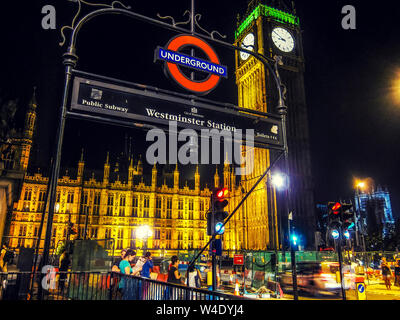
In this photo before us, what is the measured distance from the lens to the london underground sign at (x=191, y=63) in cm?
528

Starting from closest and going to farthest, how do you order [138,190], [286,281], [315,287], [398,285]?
[315,287] → [286,281] → [398,285] → [138,190]

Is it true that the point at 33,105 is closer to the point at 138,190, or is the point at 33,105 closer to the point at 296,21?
the point at 138,190

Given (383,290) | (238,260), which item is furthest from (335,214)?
(383,290)

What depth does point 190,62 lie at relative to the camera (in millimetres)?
5406

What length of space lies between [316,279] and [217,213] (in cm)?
956

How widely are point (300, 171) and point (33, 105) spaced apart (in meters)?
51.4

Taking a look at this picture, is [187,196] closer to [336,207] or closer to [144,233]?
[144,233]

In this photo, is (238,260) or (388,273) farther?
(238,260)

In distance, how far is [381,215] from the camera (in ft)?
401

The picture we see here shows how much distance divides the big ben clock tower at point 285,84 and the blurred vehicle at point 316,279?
123 ft

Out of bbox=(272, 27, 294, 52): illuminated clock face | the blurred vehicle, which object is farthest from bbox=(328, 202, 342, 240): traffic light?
bbox=(272, 27, 294, 52): illuminated clock face

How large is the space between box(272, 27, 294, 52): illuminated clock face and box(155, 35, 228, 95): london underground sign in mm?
55476

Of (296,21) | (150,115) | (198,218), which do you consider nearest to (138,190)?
(198,218)

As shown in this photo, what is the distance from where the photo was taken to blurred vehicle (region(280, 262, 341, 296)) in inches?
513
